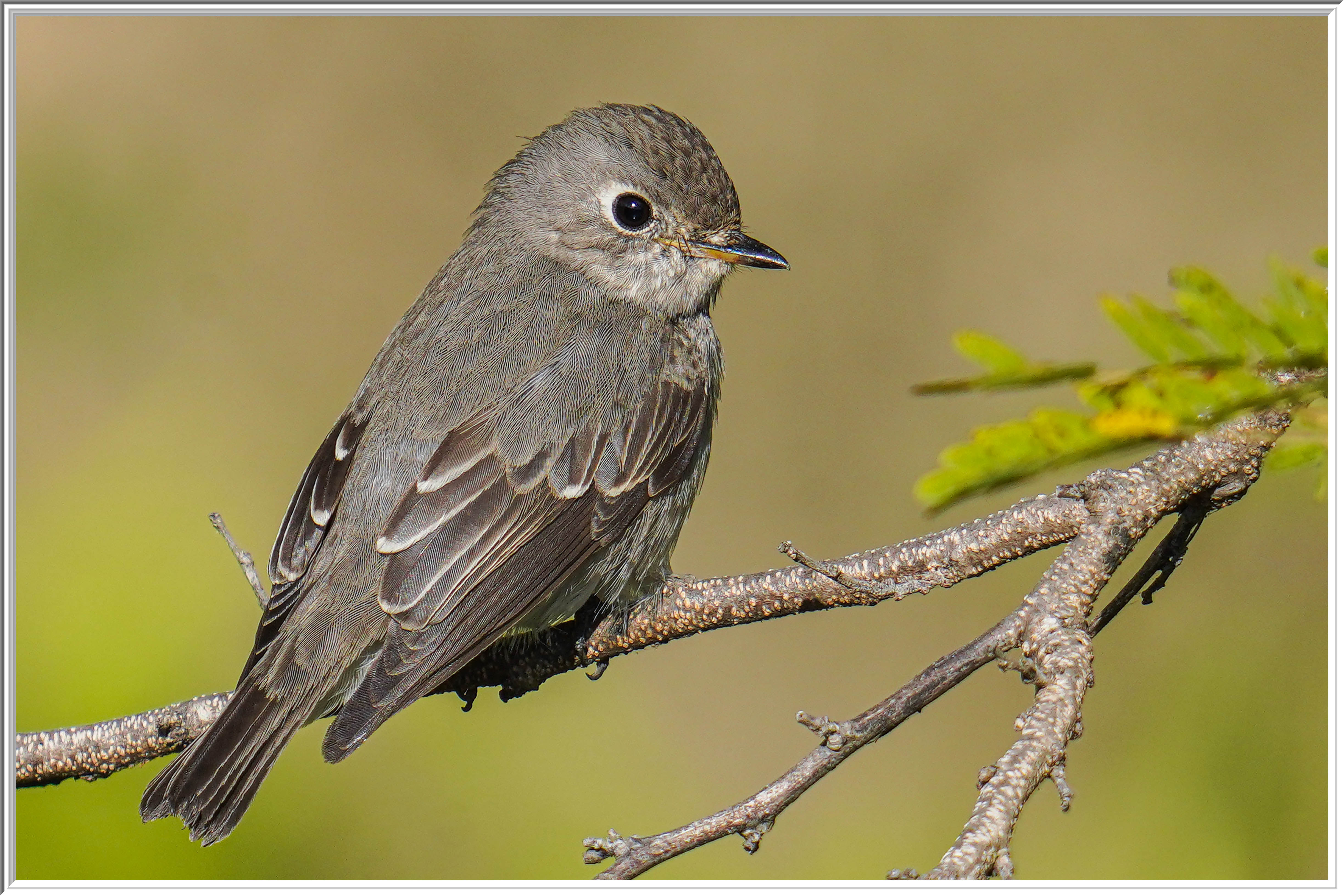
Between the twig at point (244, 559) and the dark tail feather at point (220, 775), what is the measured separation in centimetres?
46

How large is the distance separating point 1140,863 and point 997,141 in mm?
5063

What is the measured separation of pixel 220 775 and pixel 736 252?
2639mm

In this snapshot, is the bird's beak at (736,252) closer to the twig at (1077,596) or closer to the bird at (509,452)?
the bird at (509,452)

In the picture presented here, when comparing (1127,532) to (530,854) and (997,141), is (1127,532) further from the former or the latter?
(997,141)

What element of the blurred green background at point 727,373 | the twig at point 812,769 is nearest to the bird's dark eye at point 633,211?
the blurred green background at point 727,373

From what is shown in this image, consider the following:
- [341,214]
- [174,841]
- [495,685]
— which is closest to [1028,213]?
[341,214]

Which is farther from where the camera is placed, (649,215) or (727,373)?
(727,373)

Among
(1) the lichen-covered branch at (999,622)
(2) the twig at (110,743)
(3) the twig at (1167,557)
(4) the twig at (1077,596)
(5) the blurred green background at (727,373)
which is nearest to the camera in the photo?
(4) the twig at (1077,596)

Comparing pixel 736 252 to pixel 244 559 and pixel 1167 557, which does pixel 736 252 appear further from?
pixel 1167 557

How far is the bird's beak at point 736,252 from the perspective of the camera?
4.58 meters

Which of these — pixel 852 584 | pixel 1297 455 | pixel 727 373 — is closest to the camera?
pixel 1297 455

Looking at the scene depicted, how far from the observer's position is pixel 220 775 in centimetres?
331

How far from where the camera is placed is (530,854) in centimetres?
412

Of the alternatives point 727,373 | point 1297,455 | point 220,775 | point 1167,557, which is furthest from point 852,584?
point 727,373
